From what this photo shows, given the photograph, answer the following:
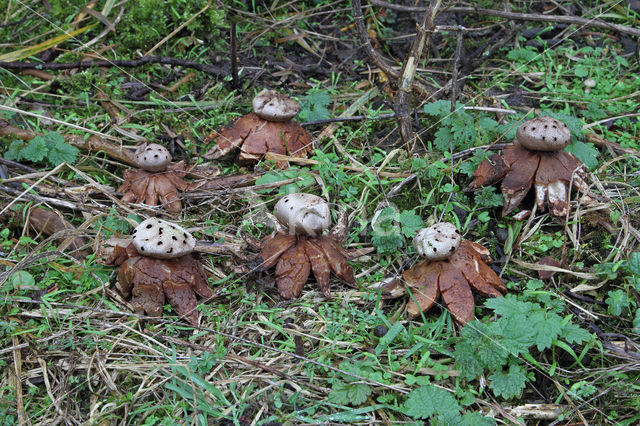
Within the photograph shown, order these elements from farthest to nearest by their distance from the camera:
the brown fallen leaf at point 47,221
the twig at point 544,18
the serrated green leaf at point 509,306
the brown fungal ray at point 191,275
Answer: the twig at point 544,18
the brown fallen leaf at point 47,221
the brown fungal ray at point 191,275
the serrated green leaf at point 509,306

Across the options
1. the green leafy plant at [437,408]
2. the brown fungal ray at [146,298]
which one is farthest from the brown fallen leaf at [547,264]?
the brown fungal ray at [146,298]

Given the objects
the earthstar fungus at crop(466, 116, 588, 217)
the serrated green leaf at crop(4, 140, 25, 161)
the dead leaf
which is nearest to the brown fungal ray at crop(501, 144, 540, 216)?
the earthstar fungus at crop(466, 116, 588, 217)

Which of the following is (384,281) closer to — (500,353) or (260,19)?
(500,353)

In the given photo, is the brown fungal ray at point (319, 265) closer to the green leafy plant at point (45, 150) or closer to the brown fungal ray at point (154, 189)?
the brown fungal ray at point (154, 189)

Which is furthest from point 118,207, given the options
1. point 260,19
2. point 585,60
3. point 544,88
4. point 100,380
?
point 585,60

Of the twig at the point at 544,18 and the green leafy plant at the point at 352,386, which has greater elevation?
the twig at the point at 544,18

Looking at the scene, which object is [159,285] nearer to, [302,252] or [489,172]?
[302,252]
